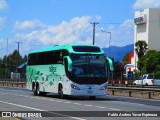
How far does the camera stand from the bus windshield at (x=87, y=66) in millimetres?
27172

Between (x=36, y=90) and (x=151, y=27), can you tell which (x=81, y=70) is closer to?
(x=36, y=90)

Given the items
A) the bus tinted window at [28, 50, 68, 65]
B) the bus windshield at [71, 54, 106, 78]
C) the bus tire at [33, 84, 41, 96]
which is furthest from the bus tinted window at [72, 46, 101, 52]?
the bus tire at [33, 84, 41, 96]

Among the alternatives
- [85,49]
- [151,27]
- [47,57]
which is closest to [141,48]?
[151,27]

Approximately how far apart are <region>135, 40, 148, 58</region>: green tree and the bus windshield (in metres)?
72.9

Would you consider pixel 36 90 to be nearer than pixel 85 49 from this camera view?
No

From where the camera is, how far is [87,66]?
89.5 ft

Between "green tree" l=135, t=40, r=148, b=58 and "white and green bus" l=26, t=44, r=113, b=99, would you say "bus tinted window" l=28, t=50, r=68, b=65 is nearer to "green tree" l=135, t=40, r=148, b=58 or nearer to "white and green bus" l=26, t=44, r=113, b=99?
"white and green bus" l=26, t=44, r=113, b=99

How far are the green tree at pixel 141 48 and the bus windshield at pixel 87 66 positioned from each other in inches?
2870

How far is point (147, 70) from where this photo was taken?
86.1 meters

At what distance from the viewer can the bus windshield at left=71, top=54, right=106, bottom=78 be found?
27.2 m

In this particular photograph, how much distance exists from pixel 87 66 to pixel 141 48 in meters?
74.5

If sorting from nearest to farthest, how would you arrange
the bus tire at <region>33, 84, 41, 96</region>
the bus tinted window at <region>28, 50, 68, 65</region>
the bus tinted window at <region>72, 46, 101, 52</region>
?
the bus tinted window at <region>72, 46, 101, 52</region> → the bus tinted window at <region>28, 50, 68, 65</region> → the bus tire at <region>33, 84, 41, 96</region>

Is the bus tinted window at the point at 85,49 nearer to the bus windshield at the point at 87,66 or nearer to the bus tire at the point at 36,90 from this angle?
the bus windshield at the point at 87,66

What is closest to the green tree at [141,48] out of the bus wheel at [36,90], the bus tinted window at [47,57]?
the bus tinted window at [47,57]
